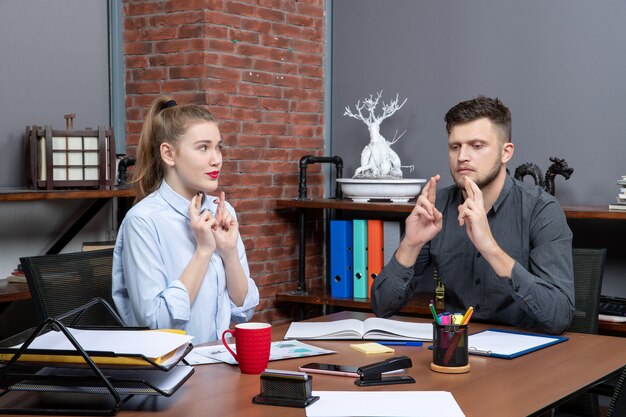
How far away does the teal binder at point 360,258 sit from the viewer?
3.72 meters

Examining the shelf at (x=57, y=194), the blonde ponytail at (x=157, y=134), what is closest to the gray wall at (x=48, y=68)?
the shelf at (x=57, y=194)

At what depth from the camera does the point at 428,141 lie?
3.94 meters

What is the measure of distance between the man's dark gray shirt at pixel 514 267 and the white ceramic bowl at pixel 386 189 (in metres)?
1.02

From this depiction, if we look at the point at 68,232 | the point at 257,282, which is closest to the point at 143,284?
the point at 68,232

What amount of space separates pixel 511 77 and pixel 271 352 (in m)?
2.23

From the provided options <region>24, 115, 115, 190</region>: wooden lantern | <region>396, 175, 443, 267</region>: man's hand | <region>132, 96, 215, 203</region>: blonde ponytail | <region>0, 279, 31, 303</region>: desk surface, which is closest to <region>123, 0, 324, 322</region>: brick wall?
<region>24, 115, 115, 190</region>: wooden lantern

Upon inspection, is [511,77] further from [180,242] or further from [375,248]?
[180,242]

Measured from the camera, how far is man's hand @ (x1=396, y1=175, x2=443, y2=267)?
236 cm

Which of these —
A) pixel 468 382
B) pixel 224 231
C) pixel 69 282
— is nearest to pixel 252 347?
pixel 468 382

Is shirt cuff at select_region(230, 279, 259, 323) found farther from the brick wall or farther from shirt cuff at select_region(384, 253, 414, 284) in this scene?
the brick wall

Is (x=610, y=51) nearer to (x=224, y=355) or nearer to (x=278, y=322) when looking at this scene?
(x=278, y=322)

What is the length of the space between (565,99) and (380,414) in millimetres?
2459

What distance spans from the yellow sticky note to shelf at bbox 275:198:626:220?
1416mm

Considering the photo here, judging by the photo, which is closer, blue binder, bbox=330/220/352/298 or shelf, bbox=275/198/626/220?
shelf, bbox=275/198/626/220
